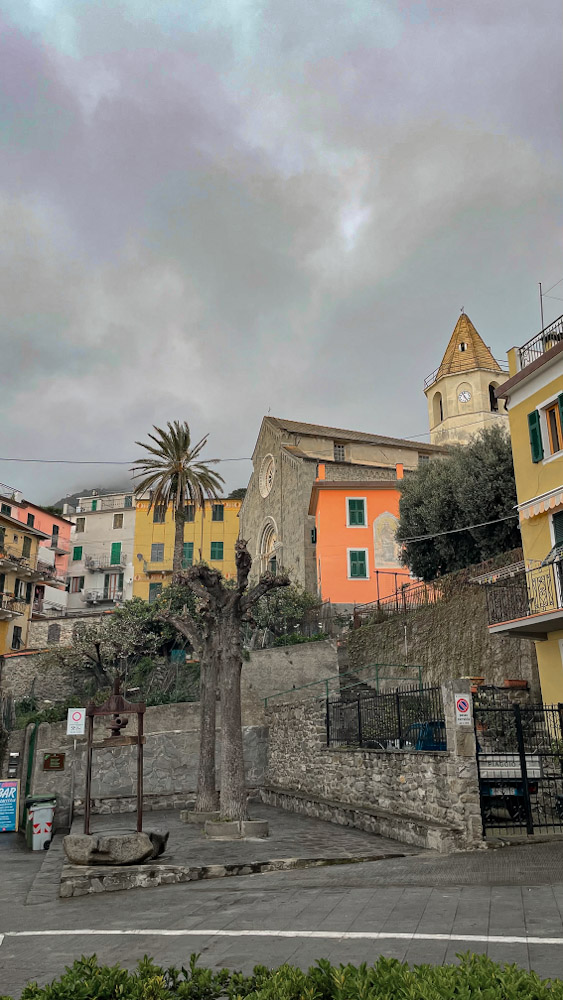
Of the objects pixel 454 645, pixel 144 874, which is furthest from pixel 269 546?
pixel 144 874

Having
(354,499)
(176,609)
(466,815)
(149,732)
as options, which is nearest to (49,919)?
(466,815)

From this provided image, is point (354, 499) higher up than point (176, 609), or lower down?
higher up

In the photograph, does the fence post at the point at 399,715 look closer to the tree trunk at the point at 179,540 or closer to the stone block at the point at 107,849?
the stone block at the point at 107,849

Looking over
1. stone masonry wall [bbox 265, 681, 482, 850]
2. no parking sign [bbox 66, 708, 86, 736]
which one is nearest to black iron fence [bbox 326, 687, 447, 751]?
stone masonry wall [bbox 265, 681, 482, 850]

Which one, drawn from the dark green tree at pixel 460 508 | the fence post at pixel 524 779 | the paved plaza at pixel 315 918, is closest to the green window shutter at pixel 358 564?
the dark green tree at pixel 460 508

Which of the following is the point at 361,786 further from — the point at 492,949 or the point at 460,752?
the point at 492,949

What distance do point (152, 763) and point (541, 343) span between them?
1528cm

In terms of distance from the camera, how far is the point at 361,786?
14.2 meters

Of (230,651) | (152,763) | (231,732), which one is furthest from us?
(152,763)

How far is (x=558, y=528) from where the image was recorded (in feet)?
53.8

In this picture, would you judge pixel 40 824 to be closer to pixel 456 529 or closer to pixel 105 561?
pixel 456 529

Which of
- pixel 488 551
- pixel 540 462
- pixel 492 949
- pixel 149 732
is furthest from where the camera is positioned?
pixel 488 551

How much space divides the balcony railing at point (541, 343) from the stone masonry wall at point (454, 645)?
255 inches

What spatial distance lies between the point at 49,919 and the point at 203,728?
771 cm
